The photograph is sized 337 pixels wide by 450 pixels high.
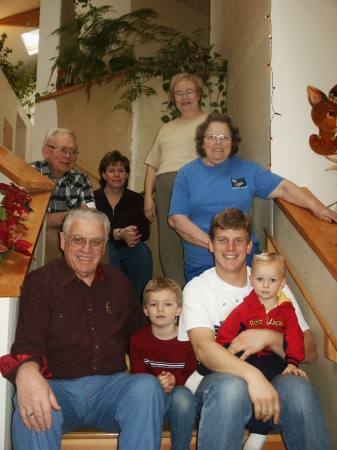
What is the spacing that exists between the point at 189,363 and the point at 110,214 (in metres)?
1.50

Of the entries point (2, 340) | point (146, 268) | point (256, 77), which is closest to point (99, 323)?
point (2, 340)

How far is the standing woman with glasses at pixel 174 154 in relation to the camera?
9.51 ft

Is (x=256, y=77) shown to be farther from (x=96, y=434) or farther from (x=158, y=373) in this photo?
(x=96, y=434)

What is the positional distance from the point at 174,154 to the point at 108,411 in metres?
1.85

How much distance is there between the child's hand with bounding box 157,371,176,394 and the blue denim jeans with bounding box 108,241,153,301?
3.57 feet

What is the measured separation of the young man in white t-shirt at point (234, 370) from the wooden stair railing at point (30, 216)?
0.65 metres

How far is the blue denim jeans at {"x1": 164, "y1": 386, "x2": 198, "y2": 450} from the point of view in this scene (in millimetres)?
1623

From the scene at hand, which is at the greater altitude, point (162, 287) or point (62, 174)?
point (62, 174)

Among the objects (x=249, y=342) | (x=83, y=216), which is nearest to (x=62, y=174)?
(x=83, y=216)

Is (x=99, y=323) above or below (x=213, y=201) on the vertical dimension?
below

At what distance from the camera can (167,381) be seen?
5.90 ft

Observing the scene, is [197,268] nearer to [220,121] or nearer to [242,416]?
[220,121]

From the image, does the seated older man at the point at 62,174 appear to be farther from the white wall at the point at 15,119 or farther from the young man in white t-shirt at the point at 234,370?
the white wall at the point at 15,119

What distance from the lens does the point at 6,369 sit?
1.44 metres
